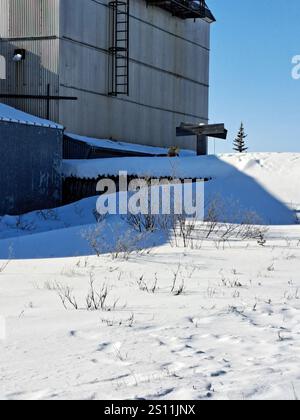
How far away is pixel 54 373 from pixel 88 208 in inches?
611

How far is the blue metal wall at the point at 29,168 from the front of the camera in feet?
67.2

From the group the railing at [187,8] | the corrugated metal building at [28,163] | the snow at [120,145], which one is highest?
the railing at [187,8]

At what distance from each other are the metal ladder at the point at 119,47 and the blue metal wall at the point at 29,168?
6914 mm

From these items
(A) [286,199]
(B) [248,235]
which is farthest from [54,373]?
(A) [286,199]

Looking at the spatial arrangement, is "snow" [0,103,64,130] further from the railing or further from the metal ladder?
the railing

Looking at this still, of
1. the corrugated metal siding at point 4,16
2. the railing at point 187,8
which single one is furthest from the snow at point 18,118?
the railing at point 187,8

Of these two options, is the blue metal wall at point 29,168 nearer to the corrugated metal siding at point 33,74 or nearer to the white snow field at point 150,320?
the corrugated metal siding at point 33,74

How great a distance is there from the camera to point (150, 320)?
5.46 meters

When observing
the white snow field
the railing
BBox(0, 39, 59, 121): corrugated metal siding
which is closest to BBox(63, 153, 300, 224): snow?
BBox(0, 39, 59, 121): corrugated metal siding

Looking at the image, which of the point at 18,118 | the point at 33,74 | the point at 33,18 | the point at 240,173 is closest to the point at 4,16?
the point at 33,18

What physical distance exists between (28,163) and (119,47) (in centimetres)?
953

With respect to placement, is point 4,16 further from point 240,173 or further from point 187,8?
point 240,173

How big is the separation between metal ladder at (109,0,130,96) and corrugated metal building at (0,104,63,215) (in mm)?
6962
